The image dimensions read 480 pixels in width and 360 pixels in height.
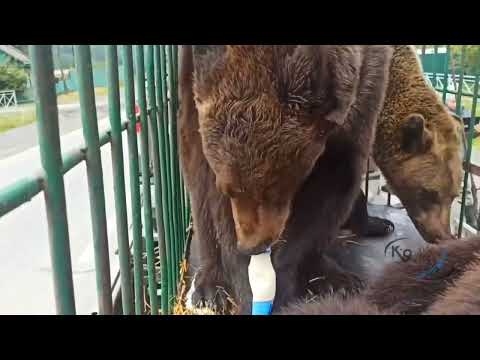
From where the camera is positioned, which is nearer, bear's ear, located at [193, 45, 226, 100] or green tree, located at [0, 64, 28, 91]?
green tree, located at [0, 64, 28, 91]

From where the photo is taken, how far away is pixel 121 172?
2.73 ft

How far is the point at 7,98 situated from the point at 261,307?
1.11m

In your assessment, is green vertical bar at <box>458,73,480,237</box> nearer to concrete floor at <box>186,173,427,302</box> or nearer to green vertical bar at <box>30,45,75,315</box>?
concrete floor at <box>186,173,427,302</box>

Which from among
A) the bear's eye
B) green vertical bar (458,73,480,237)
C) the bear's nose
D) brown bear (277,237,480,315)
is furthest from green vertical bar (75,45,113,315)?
green vertical bar (458,73,480,237)

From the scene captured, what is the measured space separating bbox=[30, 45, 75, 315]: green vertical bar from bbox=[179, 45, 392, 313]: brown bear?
1.80ft

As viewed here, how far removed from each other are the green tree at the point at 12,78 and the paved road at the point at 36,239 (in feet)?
0.18

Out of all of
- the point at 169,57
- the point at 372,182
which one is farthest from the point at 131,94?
the point at 372,182

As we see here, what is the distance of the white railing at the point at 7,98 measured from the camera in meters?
0.46

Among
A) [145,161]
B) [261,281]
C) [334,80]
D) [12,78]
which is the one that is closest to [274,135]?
[334,80]

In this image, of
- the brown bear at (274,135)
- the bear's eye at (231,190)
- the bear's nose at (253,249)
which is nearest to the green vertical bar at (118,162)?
the brown bear at (274,135)

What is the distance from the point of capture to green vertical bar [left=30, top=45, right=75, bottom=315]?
45 cm
